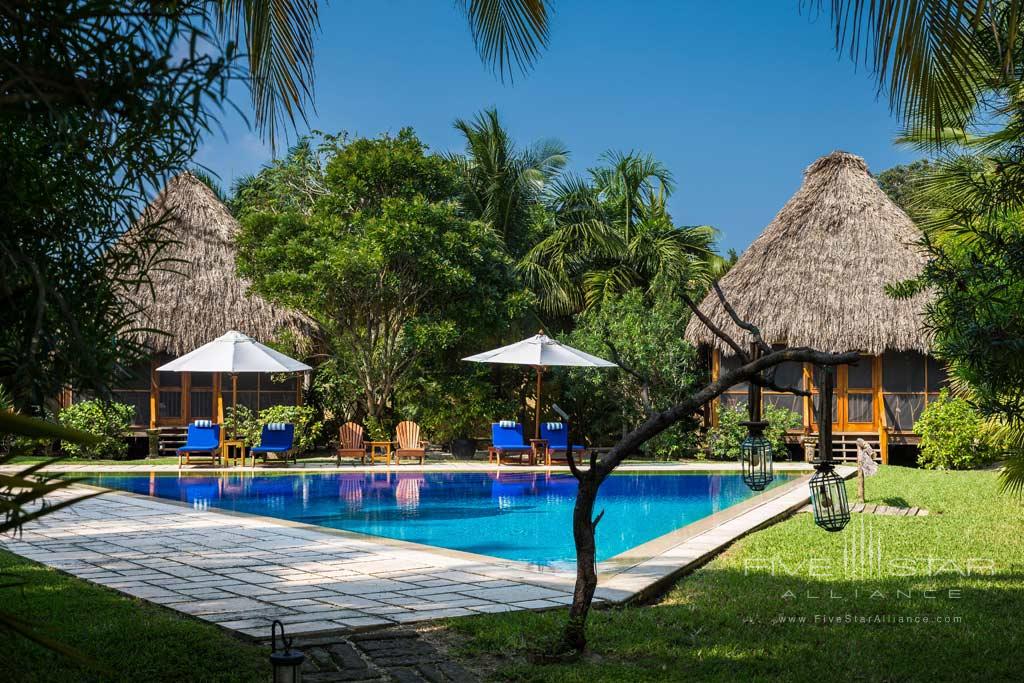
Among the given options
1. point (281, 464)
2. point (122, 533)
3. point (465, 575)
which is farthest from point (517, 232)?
point (465, 575)

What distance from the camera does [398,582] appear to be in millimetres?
6031

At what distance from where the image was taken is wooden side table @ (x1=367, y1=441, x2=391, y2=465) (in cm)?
1577

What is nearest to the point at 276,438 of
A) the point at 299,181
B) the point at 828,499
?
the point at 299,181

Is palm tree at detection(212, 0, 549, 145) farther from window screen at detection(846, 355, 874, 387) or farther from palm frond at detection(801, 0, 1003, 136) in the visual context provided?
window screen at detection(846, 355, 874, 387)

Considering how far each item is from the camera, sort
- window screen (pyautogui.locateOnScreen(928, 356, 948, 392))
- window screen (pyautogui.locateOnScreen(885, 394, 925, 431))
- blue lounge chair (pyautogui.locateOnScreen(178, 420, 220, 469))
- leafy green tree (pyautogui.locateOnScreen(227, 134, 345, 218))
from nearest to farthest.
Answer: blue lounge chair (pyautogui.locateOnScreen(178, 420, 220, 469)) < window screen (pyautogui.locateOnScreen(928, 356, 948, 392)) < window screen (pyautogui.locateOnScreen(885, 394, 925, 431)) < leafy green tree (pyautogui.locateOnScreen(227, 134, 345, 218))

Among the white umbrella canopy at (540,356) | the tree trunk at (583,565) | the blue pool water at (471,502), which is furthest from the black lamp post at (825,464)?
the white umbrella canopy at (540,356)

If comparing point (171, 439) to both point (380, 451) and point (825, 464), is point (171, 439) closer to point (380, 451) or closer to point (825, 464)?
point (380, 451)

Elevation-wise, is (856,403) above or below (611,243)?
below

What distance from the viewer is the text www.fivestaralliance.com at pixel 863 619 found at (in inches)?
196

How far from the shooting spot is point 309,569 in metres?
6.50

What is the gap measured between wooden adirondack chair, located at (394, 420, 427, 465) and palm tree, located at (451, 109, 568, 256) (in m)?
6.57

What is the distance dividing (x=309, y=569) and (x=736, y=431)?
11.7m

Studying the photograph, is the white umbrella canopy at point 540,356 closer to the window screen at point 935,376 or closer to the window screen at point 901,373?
the window screen at point 901,373

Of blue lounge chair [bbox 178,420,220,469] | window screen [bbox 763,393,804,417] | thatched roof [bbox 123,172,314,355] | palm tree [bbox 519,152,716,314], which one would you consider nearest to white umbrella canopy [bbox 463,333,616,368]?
window screen [bbox 763,393,804,417]
